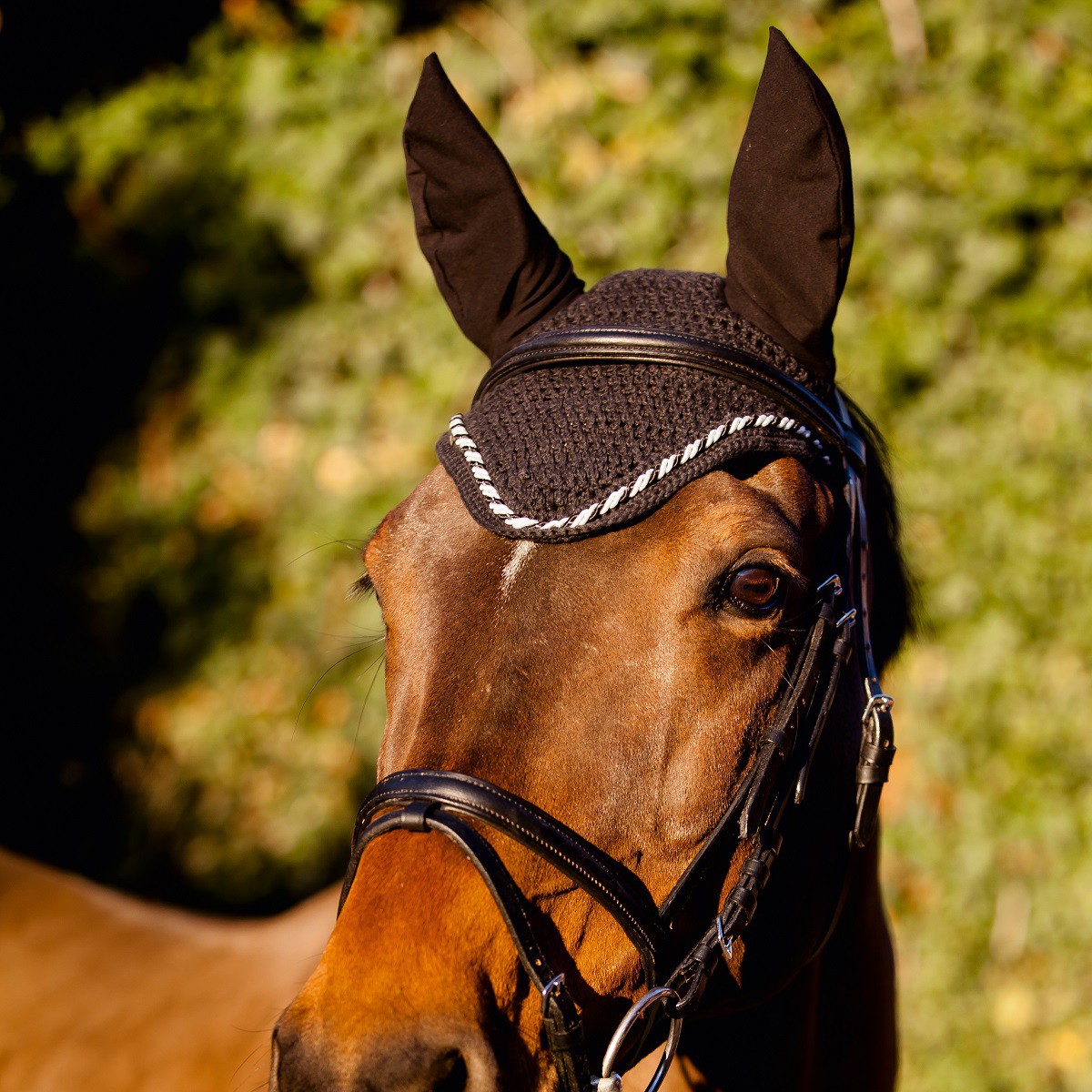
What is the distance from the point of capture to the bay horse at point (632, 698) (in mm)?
1177

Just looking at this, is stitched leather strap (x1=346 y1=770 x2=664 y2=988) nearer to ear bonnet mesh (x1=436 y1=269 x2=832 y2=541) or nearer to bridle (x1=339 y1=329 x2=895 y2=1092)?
bridle (x1=339 y1=329 x2=895 y2=1092)

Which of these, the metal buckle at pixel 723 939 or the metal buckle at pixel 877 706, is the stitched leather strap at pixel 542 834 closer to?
the metal buckle at pixel 723 939

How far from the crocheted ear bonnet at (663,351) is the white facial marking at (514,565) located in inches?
0.8

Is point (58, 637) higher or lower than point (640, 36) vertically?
lower

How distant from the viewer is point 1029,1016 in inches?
154

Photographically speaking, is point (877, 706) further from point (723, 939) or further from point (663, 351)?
point (663, 351)

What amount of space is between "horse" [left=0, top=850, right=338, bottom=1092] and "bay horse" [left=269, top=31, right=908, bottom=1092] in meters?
1.18

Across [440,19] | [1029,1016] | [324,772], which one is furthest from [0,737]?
[1029,1016]

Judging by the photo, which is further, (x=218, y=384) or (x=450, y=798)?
(x=218, y=384)

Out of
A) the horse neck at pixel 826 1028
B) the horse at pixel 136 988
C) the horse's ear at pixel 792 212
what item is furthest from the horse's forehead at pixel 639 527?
the horse at pixel 136 988

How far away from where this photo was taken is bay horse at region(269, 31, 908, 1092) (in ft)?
3.86

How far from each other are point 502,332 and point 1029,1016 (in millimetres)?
3677

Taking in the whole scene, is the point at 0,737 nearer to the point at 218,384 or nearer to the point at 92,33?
the point at 218,384

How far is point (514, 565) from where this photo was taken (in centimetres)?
137
